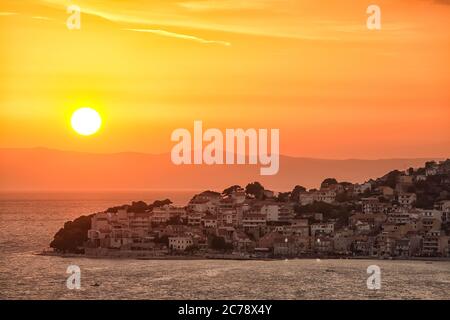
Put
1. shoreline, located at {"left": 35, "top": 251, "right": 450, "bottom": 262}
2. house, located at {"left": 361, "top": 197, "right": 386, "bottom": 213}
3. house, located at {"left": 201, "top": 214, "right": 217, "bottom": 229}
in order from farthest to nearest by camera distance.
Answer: house, located at {"left": 361, "top": 197, "right": 386, "bottom": 213} → house, located at {"left": 201, "top": 214, "right": 217, "bottom": 229} → shoreline, located at {"left": 35, "top": 251, "right": 450, "bottom": 262}

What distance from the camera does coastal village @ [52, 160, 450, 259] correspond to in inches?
663

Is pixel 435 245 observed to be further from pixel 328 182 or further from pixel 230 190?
pixel 230 190

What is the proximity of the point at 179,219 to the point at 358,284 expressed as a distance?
618 cm

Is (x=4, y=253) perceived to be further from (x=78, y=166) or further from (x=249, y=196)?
(x=249, y=196)

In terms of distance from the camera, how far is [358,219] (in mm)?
18359

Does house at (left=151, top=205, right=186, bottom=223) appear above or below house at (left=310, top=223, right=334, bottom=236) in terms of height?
above

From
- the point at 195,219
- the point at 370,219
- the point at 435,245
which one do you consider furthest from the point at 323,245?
the point at 195,219

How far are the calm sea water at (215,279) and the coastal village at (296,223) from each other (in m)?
0.86

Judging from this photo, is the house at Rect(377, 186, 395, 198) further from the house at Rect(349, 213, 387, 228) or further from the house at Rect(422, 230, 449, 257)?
the house at Rect(422, 230, 449, 257)

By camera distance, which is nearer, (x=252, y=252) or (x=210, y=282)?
(x=210, y=282)

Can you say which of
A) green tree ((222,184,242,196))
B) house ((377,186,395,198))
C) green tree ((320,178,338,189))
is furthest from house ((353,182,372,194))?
green tree ((222,184,242,196))

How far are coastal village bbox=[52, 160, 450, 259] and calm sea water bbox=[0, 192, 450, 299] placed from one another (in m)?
0.86

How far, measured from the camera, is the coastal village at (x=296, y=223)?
16.8 meters
